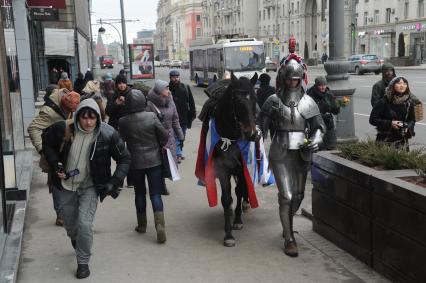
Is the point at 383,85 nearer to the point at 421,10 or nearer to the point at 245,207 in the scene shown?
the point at 245,207

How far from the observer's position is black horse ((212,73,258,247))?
17.8 feet

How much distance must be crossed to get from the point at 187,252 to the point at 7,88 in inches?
→ 189

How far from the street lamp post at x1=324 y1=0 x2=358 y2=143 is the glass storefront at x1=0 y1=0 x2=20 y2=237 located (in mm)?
5557

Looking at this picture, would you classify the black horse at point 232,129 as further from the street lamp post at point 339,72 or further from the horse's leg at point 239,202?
the street lamp post at point 339,72

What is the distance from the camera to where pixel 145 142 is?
19.6 ft

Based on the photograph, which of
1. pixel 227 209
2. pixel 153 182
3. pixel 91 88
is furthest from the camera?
pixel 91 88

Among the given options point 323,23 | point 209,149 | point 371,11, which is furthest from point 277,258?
point 323,23

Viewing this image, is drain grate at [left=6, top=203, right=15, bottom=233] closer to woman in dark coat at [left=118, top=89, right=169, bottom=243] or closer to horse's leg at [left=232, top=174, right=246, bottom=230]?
woman in dark coat at [left=118, top=89, right=169, bottom=243]

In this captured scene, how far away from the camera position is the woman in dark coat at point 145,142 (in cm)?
597

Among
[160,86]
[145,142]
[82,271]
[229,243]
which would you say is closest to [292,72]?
[145,142]

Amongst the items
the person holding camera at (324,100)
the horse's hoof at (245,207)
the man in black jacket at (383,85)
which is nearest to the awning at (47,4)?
the person holding camera at (324,100)

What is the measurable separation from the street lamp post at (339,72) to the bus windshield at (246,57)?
19695 mm

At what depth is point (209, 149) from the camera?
6.11 m

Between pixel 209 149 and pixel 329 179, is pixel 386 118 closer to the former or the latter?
pixel 329 179
